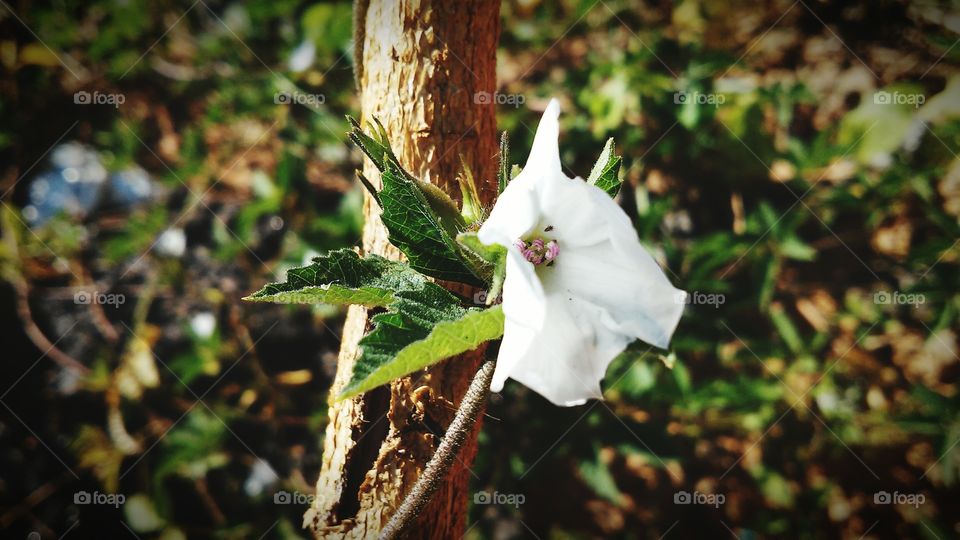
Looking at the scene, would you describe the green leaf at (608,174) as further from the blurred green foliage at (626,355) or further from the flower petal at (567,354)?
the blurred green foliage at (626,355)

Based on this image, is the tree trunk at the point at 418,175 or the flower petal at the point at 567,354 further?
the tree trunk at the point at 418,175

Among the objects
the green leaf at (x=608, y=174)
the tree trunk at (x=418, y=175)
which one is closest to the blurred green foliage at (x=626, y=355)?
the tree trunk at (x=418, y=175)

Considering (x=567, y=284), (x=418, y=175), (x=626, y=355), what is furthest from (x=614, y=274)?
(x=626, y=355)

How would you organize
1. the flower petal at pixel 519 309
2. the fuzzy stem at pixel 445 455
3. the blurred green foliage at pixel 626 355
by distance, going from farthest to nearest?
the blurred green foliage at pixel 626 355
the fuzzy stem at pixel 445 455
the flower petal at pixel 519 309

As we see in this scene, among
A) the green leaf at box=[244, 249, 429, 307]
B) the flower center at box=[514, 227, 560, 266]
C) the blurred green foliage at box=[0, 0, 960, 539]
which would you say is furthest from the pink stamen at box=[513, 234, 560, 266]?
the blurred green foliage at box=[0, 0, 960, 539]

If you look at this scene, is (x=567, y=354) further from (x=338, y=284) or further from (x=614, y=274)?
(x=338, y=284)

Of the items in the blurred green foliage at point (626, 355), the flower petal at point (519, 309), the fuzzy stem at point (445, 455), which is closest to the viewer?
the flower petal at point (519, 309)

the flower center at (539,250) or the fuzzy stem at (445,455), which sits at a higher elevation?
the flower center at (539,250)
